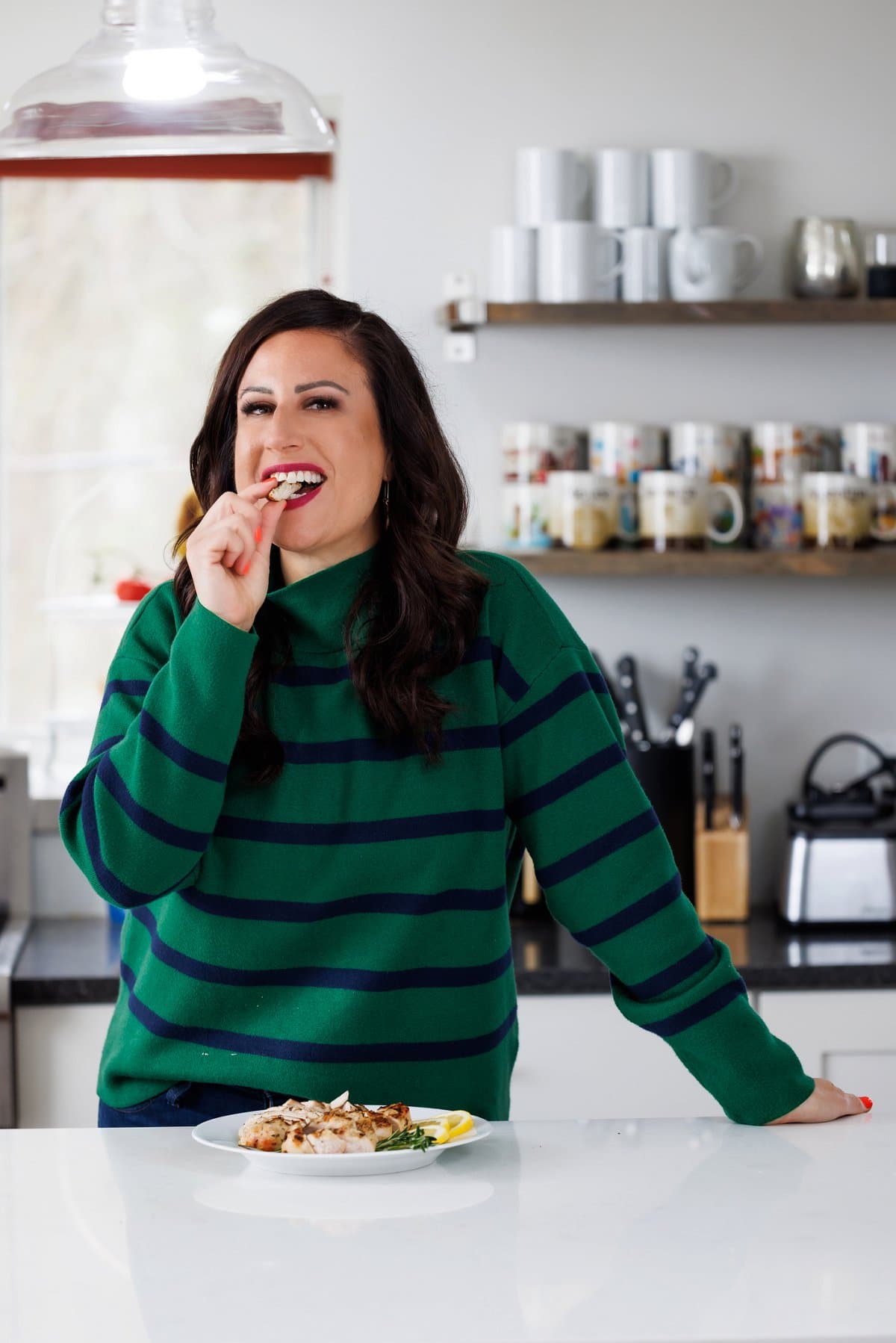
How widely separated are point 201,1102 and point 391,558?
52 cm

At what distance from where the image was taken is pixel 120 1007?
1.41 meters

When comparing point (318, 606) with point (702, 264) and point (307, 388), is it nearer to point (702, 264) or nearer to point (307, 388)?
point (307, 388)

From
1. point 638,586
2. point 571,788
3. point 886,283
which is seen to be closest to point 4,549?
point 638,586

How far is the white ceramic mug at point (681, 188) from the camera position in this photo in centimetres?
263

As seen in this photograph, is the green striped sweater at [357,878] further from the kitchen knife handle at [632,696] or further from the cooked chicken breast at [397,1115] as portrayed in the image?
the kitchen knife handle at [632,696]

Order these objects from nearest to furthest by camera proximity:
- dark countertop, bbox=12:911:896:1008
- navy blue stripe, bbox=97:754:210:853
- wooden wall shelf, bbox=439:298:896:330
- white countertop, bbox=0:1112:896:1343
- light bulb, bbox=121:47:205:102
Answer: white countertop, bbox=0:1112:896:1343 < navy blue stripe, bbox=97:754:210:853 < light bulb, bbox=121:47:205:102 < dark countertop, bbox=12:911:896:1008 < wooden wall shelf, bbox=439:298:896:330

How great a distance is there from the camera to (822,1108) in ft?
4.28

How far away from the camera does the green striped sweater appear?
4.06ft

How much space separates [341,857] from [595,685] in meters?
0.30

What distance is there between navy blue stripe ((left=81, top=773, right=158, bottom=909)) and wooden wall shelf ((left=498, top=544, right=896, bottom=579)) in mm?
1429

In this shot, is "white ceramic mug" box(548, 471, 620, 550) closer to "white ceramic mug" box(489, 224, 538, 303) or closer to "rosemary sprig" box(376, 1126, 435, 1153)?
"white ceramic mug" box(489, 224, 538, 303)

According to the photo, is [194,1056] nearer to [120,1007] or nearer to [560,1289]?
[120,1007]

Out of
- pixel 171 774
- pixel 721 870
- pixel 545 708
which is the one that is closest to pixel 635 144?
pixel 721 870

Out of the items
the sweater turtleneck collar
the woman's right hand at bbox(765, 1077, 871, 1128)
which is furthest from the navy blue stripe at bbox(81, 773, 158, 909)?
the woman's right hand at bbox(765, 1077, 871, 1128)
